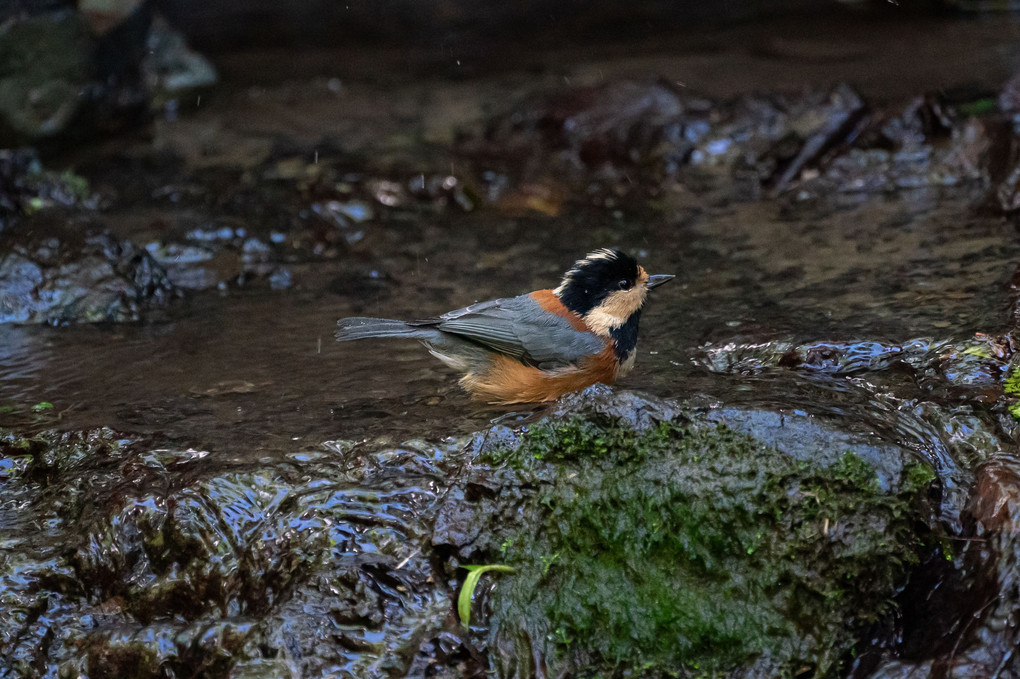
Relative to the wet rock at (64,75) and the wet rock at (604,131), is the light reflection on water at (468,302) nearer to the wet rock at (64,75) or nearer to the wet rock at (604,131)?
the wet rock at (604,131)

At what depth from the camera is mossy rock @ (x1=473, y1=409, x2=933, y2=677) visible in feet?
11.8

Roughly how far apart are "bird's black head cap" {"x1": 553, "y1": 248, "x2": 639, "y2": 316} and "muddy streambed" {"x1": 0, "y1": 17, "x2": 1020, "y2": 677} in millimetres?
462

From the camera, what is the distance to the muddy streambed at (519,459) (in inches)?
143

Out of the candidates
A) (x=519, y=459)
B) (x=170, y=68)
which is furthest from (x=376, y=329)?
(x=170, y=68)

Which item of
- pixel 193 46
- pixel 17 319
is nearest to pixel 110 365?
pixel 17 319

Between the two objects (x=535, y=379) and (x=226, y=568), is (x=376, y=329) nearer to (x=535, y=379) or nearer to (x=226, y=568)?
(x=535, y=379)

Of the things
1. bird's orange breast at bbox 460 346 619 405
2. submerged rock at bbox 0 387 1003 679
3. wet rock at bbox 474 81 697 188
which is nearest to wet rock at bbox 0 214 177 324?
submerged rock at bbox 0 387 1003 679

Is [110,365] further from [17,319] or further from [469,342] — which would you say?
[469,342]

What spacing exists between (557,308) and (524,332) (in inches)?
8.7

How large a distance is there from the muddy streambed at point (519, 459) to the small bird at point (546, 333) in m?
0.24

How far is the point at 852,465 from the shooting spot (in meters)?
3.66

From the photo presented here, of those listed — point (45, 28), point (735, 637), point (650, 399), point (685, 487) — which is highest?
point (45, 28)

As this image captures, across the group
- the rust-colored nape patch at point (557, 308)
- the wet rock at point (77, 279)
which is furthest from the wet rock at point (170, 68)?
the rust-colored nape patch at point (557, 308)

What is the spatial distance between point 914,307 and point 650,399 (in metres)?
2.14
